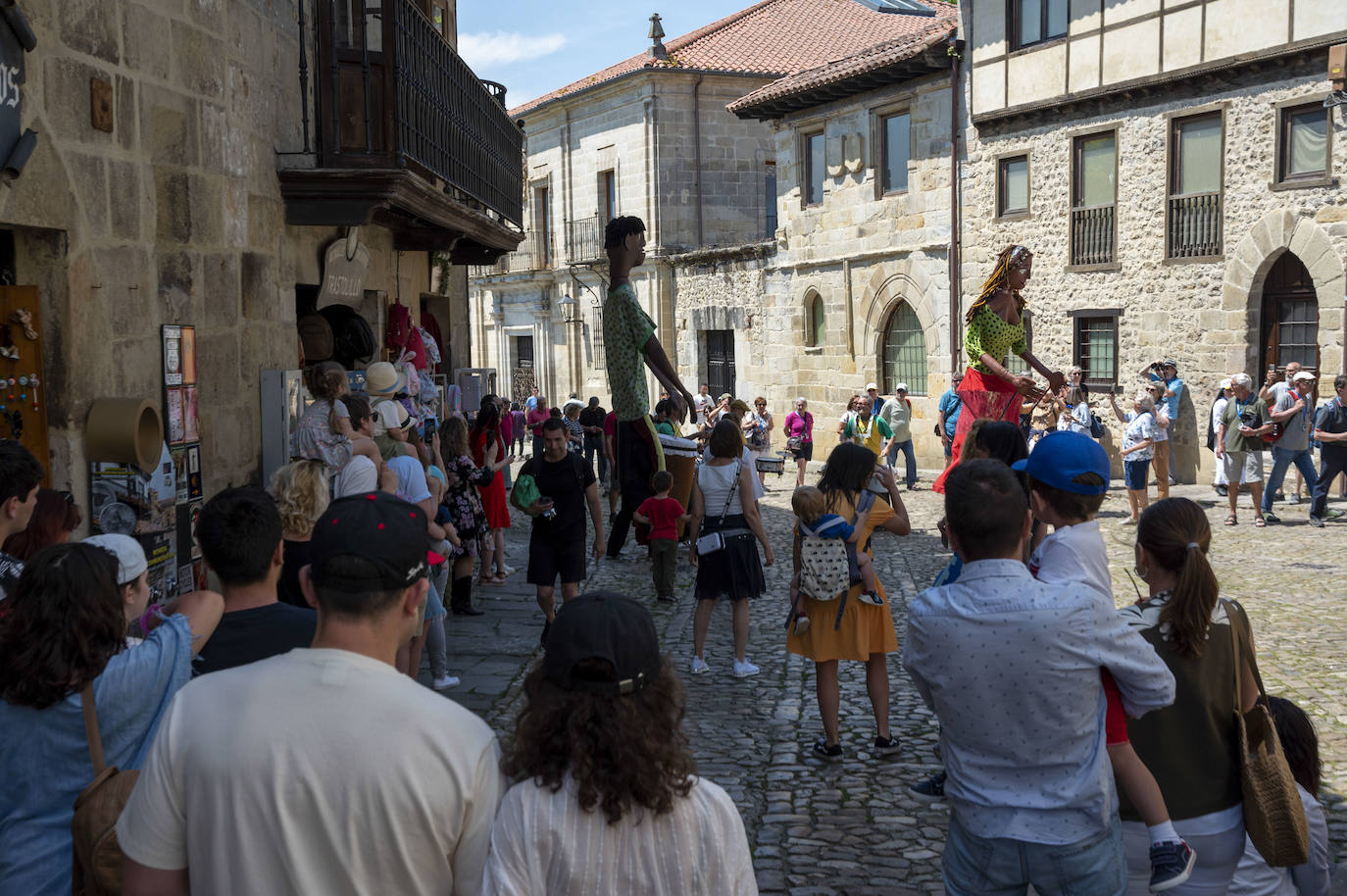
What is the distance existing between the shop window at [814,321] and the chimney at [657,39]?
31.4ft

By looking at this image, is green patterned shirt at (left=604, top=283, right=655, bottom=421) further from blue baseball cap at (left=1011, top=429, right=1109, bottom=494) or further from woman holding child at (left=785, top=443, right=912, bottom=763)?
blue baseball cap at (left=1011, top=429, right=1109, bottom=494)

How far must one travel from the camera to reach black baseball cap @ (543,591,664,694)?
6.89ft

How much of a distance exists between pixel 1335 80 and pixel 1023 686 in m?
16.4

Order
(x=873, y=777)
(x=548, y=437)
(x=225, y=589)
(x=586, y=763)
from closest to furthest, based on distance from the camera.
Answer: (x=586, y=763), (x=225, y=589), (x=873, y=777), (x=548, y=437)

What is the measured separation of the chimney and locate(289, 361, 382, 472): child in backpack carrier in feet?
88.4

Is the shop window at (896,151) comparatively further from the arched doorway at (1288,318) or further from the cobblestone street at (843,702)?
the cobblestone street at (843,702)

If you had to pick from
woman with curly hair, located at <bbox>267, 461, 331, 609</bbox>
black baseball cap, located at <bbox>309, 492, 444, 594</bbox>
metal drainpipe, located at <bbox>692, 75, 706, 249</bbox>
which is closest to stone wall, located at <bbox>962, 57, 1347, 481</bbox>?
metal drainpipe, located at <bbox>692, 75, 706, 249</bbox>

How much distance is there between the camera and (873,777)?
5.73 meters

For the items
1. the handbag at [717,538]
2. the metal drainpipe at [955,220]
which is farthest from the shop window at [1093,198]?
the handbag at [717,538]

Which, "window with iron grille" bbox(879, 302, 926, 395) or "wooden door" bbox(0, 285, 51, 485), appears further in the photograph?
"window with iron grille" bbox(879, 302, 926, 395)

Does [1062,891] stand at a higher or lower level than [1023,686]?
lower

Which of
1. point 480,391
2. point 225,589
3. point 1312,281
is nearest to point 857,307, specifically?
point 1312,281

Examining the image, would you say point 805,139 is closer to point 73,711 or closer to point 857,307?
point 857,307

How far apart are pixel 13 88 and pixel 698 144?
1121 inches
